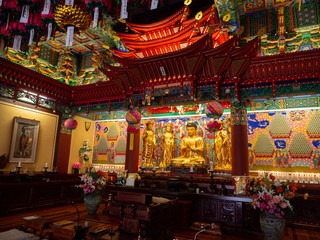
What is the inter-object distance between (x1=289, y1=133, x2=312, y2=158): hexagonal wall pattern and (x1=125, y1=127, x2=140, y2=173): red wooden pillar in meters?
5.52

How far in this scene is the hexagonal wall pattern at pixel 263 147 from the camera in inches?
327

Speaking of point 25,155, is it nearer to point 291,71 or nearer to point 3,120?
point 3,120

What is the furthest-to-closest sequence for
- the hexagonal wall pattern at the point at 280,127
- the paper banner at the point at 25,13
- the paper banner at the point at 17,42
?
the hexagonal wall pattern at the point at 280,127 → the paper banner at the point at 17,42 → the paper banner at the point at 25,13

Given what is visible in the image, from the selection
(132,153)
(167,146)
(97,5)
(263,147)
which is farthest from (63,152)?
(263,147)

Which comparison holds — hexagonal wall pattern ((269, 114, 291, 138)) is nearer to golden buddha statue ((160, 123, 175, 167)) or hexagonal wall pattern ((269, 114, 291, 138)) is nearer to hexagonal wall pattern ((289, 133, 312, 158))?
hexagonal wall pattern ((289, 133, 312, 158))

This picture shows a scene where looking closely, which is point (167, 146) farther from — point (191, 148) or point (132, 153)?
point (132, 153)

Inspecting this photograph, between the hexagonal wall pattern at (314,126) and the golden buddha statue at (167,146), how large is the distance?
5.18 meters

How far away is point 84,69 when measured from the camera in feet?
34.9

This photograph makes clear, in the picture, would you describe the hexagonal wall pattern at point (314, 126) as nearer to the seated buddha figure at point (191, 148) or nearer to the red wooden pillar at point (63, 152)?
the seated buddha figure at point (191, 148)

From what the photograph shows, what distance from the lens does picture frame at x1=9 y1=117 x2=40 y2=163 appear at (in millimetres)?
7589

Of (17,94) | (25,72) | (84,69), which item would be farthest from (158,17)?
(17,94)

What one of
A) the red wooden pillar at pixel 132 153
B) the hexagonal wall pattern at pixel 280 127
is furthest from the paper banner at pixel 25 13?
the hexagonal wall pattern at pixel 280 127

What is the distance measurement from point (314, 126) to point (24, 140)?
1024 centimetres

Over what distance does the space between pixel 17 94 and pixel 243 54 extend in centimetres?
713
